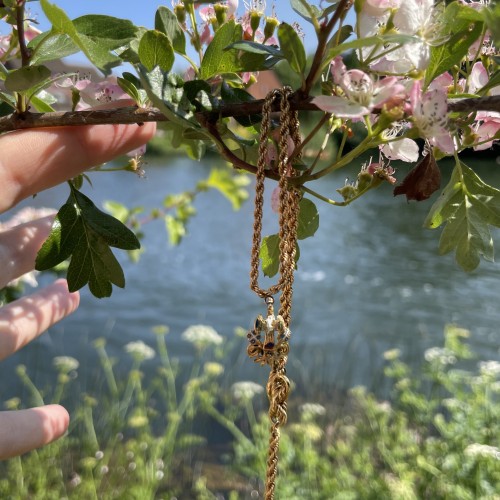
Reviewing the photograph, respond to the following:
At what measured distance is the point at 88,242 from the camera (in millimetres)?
378

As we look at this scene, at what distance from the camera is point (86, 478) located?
137cm

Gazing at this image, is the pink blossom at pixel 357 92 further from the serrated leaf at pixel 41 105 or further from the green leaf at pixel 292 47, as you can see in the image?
the serrated leaf at pixel 41 105

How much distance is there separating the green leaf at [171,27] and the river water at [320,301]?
155cm

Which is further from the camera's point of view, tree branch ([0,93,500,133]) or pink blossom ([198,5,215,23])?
pink blossom ([198,5,215,23])

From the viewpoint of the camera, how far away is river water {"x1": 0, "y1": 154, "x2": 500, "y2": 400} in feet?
6.70

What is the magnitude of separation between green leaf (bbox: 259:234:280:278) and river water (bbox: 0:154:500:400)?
1.45 m

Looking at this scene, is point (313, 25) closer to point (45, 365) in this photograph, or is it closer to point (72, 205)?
point (72, 205)

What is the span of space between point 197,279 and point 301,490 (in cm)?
186

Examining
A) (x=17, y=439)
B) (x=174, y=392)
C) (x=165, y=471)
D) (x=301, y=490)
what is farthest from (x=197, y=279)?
A: (x=17, y=439)

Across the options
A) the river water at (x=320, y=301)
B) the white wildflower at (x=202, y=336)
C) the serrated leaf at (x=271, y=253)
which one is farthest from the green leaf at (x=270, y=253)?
the river water at (x=320, y=301)

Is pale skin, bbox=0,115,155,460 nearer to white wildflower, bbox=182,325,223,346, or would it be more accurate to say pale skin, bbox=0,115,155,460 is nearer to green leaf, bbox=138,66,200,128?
green leaf, bbox=138,66,200,128

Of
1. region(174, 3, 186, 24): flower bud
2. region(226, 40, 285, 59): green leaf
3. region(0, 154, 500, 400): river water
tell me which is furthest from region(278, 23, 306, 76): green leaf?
region(0, 154, 500, 400): river water

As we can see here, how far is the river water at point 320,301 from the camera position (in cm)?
204

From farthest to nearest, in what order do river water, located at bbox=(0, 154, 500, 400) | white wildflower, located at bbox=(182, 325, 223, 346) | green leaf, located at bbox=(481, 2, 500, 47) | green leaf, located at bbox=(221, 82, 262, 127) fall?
river water, located at bbox=(0, 154, 500, 400) → white wildflower, located at bbox=(182, 325, 223, 346) → green leaf, located at bbox=(221, 82, 262, 127) → green leaf, located at bbox=(481, 2, 500, 47)
